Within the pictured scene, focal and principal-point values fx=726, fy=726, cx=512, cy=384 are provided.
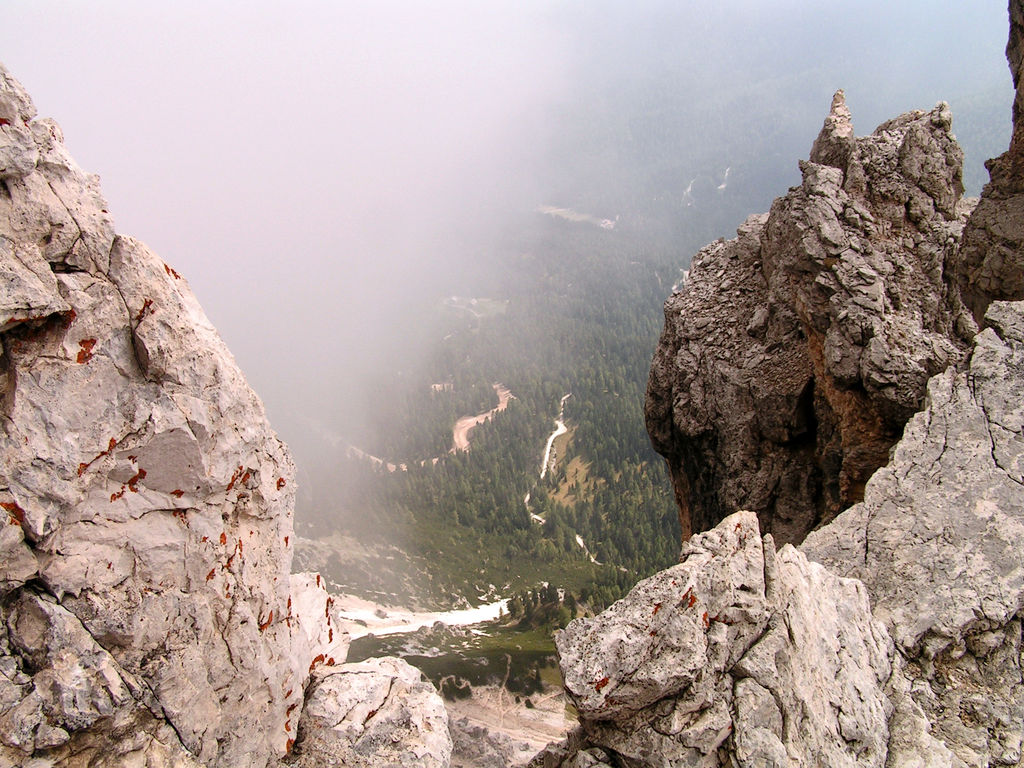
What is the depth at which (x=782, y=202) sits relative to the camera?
34.3 meters

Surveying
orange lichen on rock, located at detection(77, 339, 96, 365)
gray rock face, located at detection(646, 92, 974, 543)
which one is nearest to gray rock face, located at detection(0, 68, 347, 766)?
Answer: orange lichen on rock, located at detection(77, 339, 96, 365)

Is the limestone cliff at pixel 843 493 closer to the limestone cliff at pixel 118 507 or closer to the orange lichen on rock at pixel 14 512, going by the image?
the limestone cliff at pixel 118 507

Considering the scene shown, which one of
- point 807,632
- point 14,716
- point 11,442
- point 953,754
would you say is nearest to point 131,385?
point 11,442

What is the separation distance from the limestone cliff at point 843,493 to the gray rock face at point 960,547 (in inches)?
2.1

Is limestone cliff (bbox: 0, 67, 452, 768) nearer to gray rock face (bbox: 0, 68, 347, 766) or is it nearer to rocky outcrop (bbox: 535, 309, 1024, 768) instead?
gray rock face (bbox: 0, 68, 347, 766)

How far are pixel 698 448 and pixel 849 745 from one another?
880 inches

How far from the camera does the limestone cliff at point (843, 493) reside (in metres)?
16.8

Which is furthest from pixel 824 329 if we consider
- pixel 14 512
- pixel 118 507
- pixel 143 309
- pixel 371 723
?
pixel 14 512

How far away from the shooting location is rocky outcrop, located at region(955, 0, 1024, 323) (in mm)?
26734

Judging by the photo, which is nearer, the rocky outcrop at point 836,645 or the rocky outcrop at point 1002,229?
the rocky outcrop at point 836,645

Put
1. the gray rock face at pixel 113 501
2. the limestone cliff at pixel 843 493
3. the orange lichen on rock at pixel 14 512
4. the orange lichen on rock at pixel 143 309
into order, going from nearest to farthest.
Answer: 1. the orange lichen on rock at pixel 14 512
2. the gray rock face at pixel 113 501
3. the orange lichen on rock at pixel 143 309
4. the limestone cliff at pixel 843 493

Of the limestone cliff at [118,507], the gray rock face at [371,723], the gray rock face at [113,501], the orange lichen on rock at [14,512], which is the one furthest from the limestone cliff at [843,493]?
the orange lichen on rock at [14,512]

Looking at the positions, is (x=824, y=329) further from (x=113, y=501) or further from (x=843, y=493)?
(x=113, y=501)

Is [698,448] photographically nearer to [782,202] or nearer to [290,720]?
[782,202]
